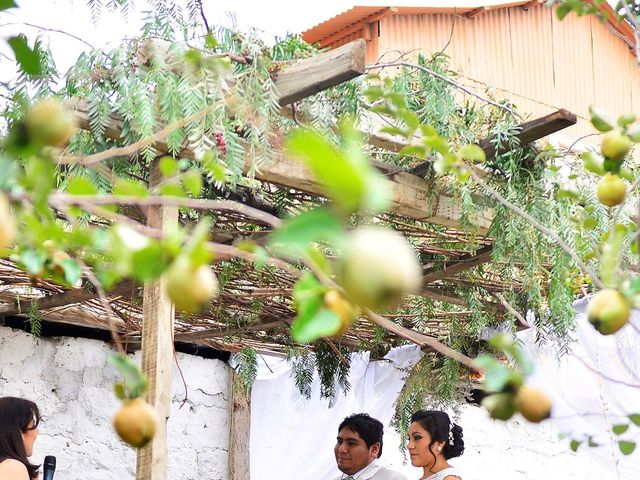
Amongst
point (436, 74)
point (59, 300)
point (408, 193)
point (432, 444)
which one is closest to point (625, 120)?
point (436, 74)

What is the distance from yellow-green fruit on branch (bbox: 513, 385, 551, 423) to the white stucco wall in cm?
442

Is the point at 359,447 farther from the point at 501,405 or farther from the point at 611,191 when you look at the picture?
the point at 501,405

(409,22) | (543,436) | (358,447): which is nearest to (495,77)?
(409,22)

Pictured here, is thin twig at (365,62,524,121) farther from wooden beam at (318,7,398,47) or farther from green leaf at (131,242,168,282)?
wooden beam at (318,7,398,47)

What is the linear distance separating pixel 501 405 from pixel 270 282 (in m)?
3.31

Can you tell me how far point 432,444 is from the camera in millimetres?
4332

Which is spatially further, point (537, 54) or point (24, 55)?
point (537, 54)

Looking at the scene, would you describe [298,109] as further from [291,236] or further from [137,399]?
[291,236]

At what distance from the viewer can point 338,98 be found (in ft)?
9.35

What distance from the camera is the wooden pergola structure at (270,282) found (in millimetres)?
2531

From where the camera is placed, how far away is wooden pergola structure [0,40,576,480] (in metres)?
2.53

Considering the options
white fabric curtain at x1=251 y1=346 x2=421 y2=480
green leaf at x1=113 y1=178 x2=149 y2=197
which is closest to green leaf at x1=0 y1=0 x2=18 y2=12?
green leaf at x1=113 y1=178 x2=149 y2=197

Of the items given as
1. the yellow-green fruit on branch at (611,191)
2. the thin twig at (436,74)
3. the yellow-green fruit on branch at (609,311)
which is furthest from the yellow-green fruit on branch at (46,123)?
the thin twig at (436,74)

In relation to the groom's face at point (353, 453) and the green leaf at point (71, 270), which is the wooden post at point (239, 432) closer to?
the groom's face at point (353, 453)
